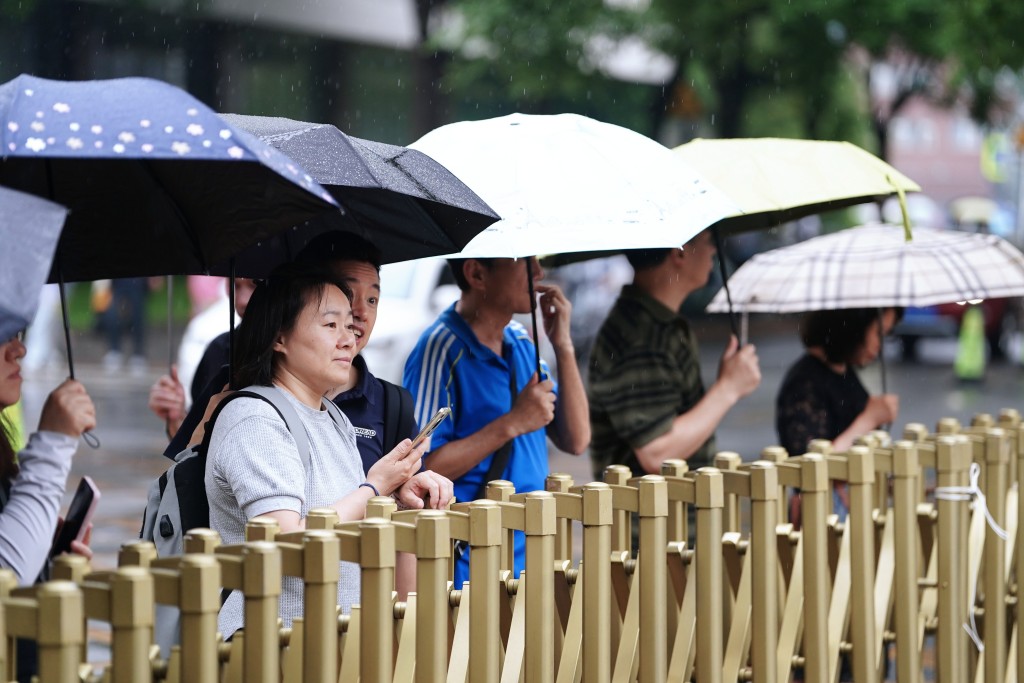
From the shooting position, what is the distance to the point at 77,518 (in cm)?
357

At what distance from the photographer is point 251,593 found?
253 centimetres

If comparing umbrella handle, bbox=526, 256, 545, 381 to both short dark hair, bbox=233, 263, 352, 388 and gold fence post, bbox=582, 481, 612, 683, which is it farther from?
gold fence post, bbox=582, 481, 612, 683

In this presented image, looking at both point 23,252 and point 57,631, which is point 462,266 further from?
point 57,631

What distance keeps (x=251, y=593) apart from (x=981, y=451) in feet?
8.89

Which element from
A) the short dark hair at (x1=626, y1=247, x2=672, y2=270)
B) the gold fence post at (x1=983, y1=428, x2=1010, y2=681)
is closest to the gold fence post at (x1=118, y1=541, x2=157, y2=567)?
the short dark hair at (x1=626, y1=247, x2=672, y2=270)

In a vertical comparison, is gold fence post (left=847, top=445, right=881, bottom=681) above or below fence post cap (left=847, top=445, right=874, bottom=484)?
below

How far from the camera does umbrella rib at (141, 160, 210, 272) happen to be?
373 cm

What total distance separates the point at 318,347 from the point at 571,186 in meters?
1.14

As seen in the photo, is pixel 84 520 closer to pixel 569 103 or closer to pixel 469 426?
pixel 469 426

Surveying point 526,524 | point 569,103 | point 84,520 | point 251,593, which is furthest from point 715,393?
point 569,103

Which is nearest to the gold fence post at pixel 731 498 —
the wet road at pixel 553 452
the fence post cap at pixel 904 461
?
the fence post cap at pixel 904 461

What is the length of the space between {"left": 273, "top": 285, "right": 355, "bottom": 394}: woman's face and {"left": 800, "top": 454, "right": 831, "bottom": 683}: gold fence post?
Result: 1244mm

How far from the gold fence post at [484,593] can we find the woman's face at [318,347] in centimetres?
60

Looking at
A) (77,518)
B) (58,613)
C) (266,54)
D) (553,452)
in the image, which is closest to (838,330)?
(77,518)
